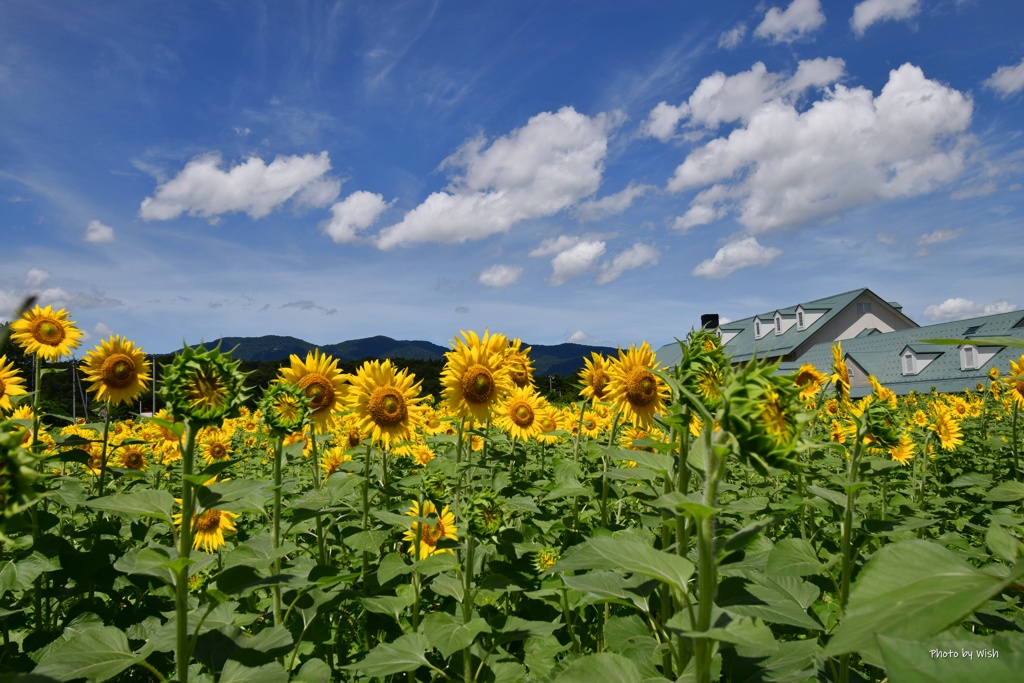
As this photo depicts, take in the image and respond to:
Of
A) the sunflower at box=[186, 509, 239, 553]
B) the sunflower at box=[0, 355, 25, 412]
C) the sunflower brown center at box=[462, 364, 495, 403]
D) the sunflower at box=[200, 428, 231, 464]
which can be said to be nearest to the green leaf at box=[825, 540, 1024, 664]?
the sunflower brown center at box=[462, 364, 495, 403]

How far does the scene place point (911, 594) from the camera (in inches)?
25.6

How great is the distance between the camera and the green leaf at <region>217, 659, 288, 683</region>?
1620mm

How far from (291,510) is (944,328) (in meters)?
36.4

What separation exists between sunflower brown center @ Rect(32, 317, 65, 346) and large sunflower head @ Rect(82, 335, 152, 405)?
1.45ft

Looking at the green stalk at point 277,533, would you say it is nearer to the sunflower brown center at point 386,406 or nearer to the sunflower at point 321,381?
the sunflower at point 321,381

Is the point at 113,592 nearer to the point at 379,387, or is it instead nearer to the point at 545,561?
the point at 379,387

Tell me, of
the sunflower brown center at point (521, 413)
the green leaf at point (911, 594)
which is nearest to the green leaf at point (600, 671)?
the green leaf at point (911, 594)

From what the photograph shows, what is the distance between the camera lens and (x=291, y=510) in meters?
2.36

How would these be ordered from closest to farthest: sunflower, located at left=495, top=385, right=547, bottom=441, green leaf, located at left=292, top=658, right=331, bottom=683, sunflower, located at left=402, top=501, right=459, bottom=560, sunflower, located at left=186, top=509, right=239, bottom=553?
green leaf, located at left=292, top=658, right=331, bottom=683
sunflower, located at left=402, top=501, right=459, bottom=560
sunflower, located at left=186, top=509, right=239, bottom=553
sunflower, located at left=495, top=385, right=547, bottom=441

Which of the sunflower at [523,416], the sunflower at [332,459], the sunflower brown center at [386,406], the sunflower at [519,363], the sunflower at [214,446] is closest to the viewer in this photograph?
the sunflower brown center at [386,406]

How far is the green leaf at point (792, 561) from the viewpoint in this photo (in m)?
2.04

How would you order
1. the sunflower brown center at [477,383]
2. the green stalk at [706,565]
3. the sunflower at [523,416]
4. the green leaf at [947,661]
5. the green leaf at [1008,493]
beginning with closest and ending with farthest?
the green leaf at [947,661] → the green stalk at [706,565] → the green leaf at [1008,493] → the sunflower brown center at [477,383] → the sunflower at [523,416]

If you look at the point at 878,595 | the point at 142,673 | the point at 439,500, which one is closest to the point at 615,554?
the point at 878,595

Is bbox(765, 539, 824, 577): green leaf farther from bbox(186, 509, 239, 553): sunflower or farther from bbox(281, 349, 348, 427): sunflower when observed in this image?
bbox(186, 509, 239, 553): sunflower
